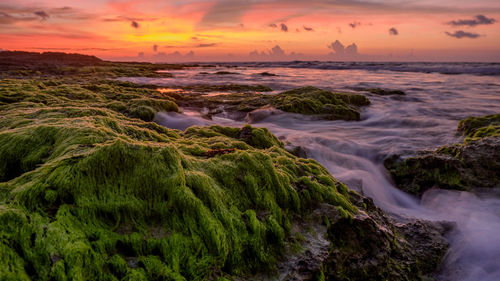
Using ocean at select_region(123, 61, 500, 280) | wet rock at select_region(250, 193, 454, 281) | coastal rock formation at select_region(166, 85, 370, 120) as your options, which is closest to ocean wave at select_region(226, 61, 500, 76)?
ocean at select_region(123, 61, 500, 280)

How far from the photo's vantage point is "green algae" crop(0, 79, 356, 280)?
1.92m

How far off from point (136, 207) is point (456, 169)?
20.0 ft

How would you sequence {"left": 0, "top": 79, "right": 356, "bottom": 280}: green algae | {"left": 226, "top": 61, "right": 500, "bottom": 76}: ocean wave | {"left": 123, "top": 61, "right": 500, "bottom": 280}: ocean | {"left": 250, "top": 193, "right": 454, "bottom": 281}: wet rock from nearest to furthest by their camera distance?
{"left": 0, "top": 79, "right": 356, "bottom": 280}: green algae < {"left": 250, "top": 193, "right": 454, "bottom": 281}: wet rock < {"left": 123, "top": 61, "right": 500, "bottom": 280}: ocean < {"left": 226, "top": 61, "right": 500, "bottom": 76}: ocean wave

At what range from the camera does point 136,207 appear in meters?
2.46

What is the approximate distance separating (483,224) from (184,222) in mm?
4982

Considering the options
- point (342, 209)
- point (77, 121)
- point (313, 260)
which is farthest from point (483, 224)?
point (77, 121)

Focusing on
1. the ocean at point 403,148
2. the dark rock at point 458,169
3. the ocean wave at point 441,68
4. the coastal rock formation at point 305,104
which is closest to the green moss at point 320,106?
the coastal rock formation at point 305,104

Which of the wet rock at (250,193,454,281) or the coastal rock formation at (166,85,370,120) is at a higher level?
the coastal rock formation at (166,85,370,120)

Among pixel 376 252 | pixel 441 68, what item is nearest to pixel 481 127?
pixel 376 252

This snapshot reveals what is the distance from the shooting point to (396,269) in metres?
3.21

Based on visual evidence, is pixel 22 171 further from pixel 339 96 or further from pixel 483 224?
pixel 339 96

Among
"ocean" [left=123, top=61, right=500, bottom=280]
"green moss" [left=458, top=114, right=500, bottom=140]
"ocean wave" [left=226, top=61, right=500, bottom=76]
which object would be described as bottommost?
"ocean" [left=123, top=61, right=500, bottom=280]

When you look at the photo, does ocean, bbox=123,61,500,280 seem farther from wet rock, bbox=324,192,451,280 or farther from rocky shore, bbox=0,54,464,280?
rocky shore, bbox=0,54,464,280

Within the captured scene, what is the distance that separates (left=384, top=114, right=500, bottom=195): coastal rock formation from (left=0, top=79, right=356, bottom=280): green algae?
11.2 ft
